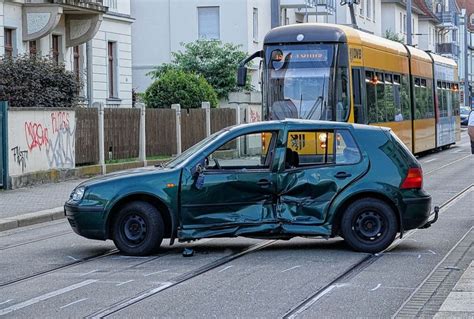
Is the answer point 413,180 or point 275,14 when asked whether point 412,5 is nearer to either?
point 275,14

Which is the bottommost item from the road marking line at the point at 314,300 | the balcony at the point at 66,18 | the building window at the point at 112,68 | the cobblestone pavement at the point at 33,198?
the road marking line at the point at 314,300

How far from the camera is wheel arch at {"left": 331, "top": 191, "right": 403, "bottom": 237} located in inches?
496

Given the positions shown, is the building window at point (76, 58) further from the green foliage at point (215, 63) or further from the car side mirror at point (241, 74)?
the car side mirror at point (241, 74)

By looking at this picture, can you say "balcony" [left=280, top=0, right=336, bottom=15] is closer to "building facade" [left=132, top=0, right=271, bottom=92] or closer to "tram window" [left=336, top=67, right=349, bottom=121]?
"building facade" [left=132, top=0, right=271, bottom=92]

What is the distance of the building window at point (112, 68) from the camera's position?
124 feet

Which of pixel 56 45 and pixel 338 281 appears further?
pixel 56 45

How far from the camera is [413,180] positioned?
1276 centimetres

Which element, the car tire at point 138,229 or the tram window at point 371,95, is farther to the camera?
the tram window at point 371,95

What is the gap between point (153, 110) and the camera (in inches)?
1205

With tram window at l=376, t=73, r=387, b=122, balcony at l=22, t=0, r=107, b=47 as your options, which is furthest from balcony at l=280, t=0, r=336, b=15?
tram window at l=376, t=73, r=387, b=122

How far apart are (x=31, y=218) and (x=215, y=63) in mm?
25519

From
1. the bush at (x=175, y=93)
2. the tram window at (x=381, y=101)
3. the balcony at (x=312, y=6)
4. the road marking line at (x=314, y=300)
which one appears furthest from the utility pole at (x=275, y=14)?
the road marking line at (x=314, y=300)

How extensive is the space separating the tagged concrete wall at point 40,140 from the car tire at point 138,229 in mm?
10118

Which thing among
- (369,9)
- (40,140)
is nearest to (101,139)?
(40,140)
